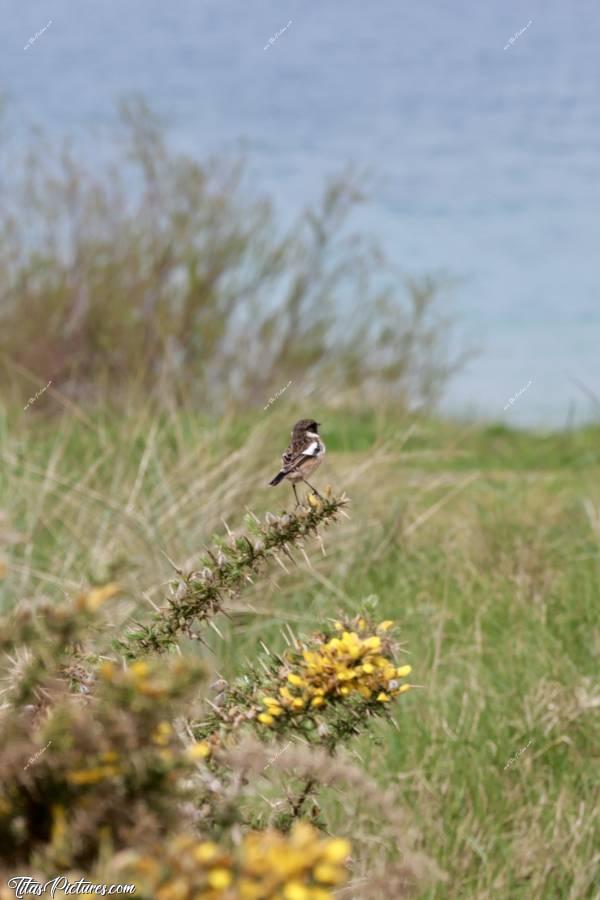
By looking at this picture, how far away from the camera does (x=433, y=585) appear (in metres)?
4.54

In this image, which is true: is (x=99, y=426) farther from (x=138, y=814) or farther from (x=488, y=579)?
(x=138, y=814)

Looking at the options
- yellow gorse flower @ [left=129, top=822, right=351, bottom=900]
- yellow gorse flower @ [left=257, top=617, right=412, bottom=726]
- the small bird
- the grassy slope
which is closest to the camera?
yellow gorse flower @ [left=129, top=822, right=351, bottom=900]

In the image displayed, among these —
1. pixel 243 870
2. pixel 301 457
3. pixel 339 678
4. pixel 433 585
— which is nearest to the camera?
pixel 243 870

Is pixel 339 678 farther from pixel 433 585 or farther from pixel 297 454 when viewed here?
pixel 433 585

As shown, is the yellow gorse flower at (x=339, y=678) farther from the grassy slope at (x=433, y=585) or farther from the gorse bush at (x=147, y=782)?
the grassy slope at (x=433, y=585)

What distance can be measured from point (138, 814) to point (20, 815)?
0.41 feet

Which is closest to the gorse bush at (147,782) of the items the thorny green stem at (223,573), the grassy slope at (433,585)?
the thorny green stem at (223,573)

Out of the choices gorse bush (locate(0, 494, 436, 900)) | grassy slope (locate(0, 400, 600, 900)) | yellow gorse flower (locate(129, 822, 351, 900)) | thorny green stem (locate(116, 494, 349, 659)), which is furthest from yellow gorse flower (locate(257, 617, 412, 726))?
grassy slope (locate(0, 400, 600, 900))

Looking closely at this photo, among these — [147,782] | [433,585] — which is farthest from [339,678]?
[433,585]

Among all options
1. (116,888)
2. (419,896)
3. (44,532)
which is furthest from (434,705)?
(116,888)

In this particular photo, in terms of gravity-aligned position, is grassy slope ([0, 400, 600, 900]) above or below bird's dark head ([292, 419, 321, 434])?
below

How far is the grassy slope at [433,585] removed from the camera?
2996mm

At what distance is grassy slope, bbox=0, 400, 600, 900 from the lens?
2996 mm

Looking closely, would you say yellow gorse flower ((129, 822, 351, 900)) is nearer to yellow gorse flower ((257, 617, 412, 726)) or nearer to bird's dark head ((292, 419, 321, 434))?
yellow gorse flower ((257, 617, 412, 726))
